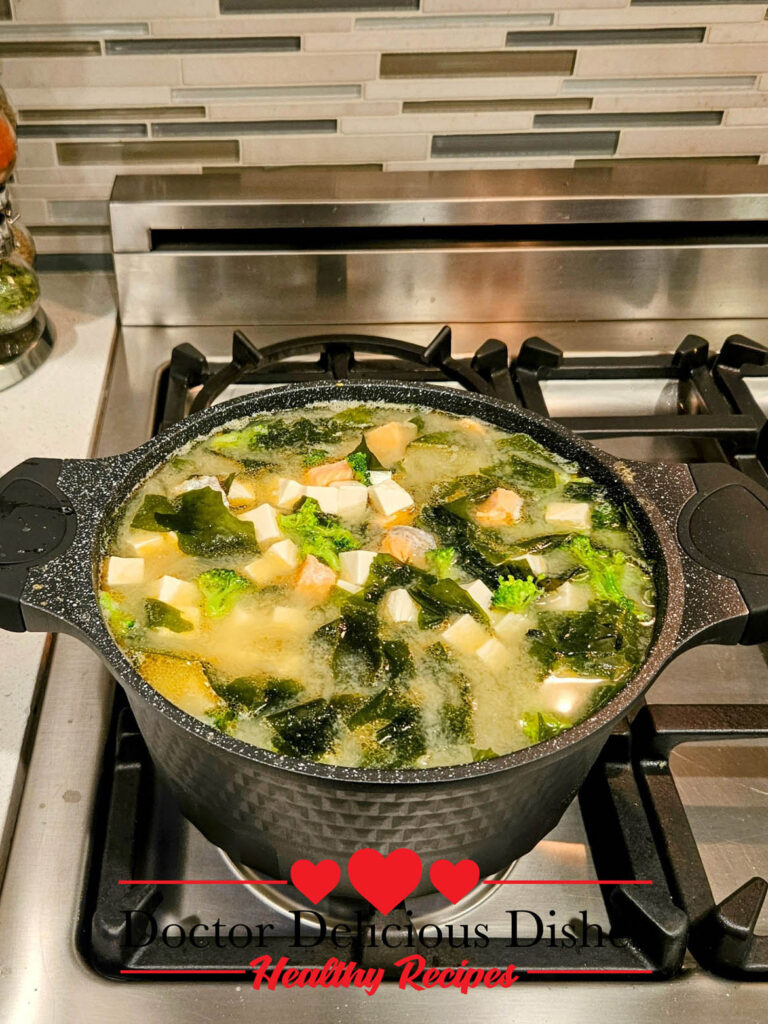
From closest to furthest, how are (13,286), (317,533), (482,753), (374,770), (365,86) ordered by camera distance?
(374,770)
(482,753)
(317,533)
(13,286)
(365,86)

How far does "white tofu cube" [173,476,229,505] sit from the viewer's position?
1.10m

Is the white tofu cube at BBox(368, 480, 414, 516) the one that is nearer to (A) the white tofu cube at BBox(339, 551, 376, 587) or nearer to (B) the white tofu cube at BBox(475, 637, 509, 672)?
(A) the white tofu cube at BBox(339, 551, 376, 587)

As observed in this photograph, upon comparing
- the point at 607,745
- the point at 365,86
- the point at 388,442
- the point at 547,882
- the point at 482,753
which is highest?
the point at 365,86

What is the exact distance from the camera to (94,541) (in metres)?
0.94

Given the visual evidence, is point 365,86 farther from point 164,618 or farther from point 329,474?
point 164,618

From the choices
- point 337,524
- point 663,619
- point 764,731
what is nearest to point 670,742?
point 764,731

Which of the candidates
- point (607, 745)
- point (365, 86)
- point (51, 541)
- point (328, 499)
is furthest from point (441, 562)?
point (365, 86)

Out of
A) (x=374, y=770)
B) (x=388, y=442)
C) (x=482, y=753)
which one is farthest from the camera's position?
(x=388, y=442)

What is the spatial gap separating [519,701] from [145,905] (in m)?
0.39

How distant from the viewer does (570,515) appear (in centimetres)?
109

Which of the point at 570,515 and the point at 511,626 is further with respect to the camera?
the point at 570,515

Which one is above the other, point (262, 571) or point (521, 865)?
point (262, 571)

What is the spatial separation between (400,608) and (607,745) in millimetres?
279

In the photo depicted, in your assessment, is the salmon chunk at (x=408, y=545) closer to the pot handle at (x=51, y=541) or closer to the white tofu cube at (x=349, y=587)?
the white tofu cube at (x=349, y=587)
